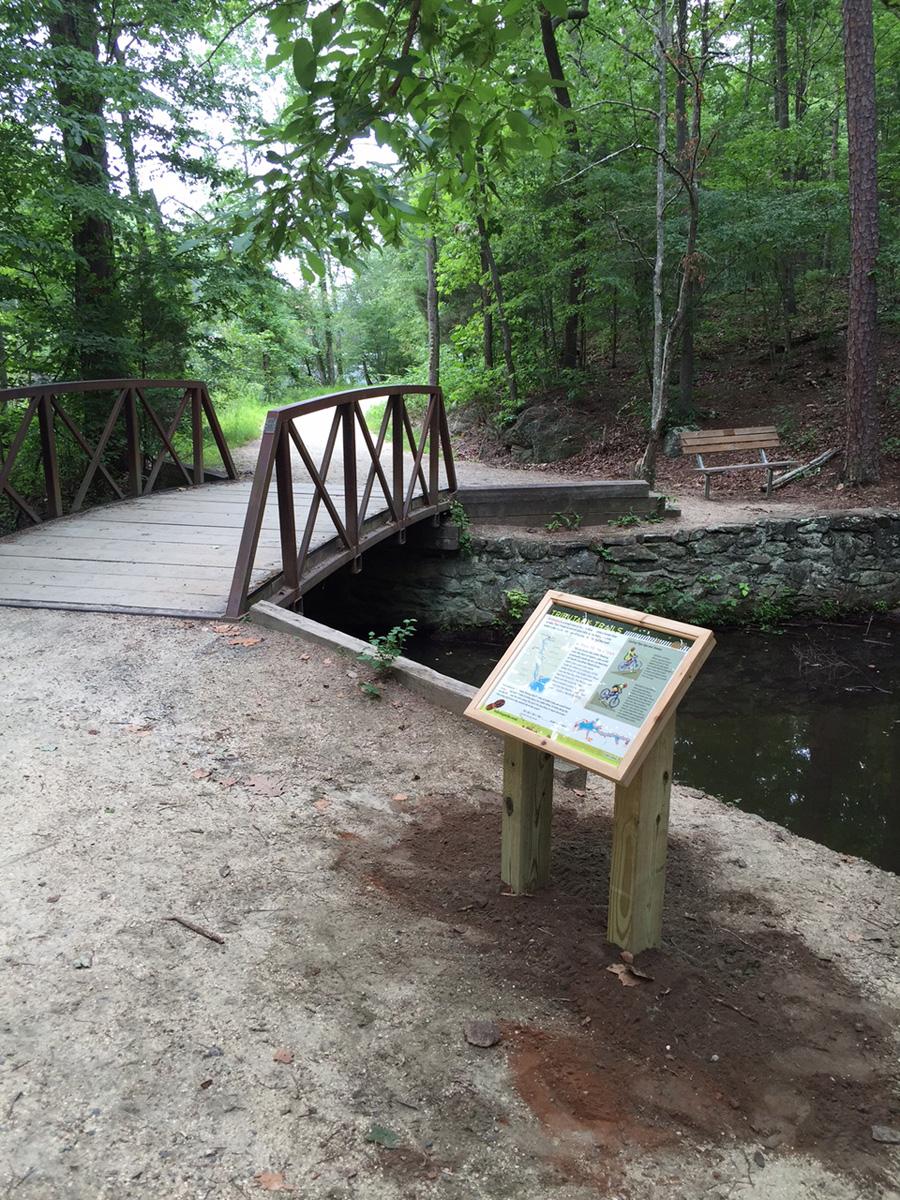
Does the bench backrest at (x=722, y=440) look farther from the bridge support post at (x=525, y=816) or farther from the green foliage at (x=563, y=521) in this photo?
the bridge support post at (x=525, y=816)

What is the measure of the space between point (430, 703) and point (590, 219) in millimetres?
9947

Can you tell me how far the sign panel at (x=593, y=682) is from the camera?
2277 mm

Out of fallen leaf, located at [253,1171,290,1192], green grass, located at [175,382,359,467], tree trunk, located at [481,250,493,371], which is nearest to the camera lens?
fallen leaf, located at [253,1171,290,1192]

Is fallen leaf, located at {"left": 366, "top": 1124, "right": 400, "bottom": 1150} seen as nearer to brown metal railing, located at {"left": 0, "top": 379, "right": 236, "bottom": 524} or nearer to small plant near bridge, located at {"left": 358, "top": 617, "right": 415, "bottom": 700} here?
small plant near bridge, located at {"left": 358, "top": 617, "right": 415, "bottom": 700}

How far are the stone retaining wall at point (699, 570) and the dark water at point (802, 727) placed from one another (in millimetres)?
377

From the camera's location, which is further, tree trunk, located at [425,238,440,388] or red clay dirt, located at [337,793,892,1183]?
tree trunk, located at [425,238,440,388]

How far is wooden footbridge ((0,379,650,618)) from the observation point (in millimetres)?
5391

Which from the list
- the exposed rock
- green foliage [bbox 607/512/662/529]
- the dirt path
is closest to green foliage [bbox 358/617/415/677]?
the dirt path

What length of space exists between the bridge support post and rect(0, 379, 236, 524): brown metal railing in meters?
5.41

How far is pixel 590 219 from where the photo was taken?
468 inches

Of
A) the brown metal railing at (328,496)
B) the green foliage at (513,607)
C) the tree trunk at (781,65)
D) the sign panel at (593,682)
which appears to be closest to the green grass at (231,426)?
the brown metal railing at (328,496)

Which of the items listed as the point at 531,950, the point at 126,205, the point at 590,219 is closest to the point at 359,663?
the point at 531,950

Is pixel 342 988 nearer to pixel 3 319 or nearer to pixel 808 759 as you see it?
pixel 808 759

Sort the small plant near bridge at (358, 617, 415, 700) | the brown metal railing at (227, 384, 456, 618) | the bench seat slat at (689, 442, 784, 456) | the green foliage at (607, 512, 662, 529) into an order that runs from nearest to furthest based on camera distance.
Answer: the small plant near bridge at (358, 617, 415, 700) → the brown metal railing at (227, 384, 456, 618) → the green foliage at (607, 512, 662, 529) → the bench seat slat at (689, 442, 784, 456)
